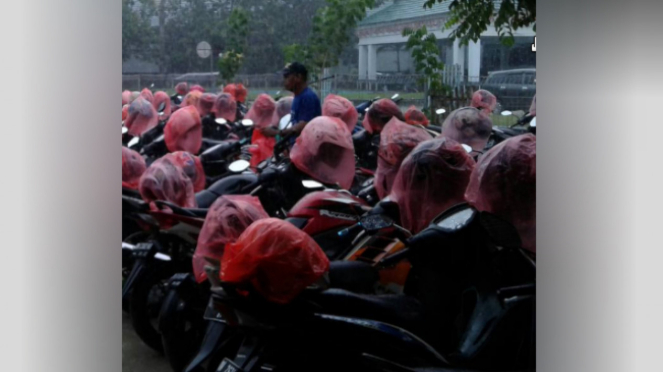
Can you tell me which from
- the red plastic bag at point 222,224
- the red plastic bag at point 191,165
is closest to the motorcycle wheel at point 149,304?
the red plastic bag at point 222,224

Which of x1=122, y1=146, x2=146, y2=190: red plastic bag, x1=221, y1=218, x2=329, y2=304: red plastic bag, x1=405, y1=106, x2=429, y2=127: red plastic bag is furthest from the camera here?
x1=122, y1=146, x2=146, y2=190: red plastic bag

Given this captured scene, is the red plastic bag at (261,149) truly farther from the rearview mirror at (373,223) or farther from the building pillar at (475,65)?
the building pillar at (475,65)

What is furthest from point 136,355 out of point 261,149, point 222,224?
point 261,149

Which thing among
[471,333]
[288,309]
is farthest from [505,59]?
[288,309]

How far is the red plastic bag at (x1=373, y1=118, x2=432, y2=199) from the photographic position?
387 centimetres

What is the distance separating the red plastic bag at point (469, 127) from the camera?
382 centimetres

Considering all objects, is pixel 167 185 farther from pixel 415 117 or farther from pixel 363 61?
pixel 415 117

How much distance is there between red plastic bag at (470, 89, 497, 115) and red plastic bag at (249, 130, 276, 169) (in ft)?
2.97

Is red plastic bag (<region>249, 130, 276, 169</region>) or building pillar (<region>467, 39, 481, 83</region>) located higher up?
building pillar (<region>467, 39, 481, 83</region>)

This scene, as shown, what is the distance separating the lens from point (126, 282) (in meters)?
3.94

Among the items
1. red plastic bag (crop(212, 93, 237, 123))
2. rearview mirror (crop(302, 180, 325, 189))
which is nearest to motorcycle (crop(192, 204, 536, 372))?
rearview mirror (crop(302, 180, 325, 189))

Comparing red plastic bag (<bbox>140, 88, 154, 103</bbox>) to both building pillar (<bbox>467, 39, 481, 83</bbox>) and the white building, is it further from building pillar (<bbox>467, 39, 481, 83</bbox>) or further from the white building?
building pillar (<bbox>467, 39, 481, 83</bbox>)

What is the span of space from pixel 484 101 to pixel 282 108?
0.89 meters

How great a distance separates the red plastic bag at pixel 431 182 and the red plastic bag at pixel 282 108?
570mm
